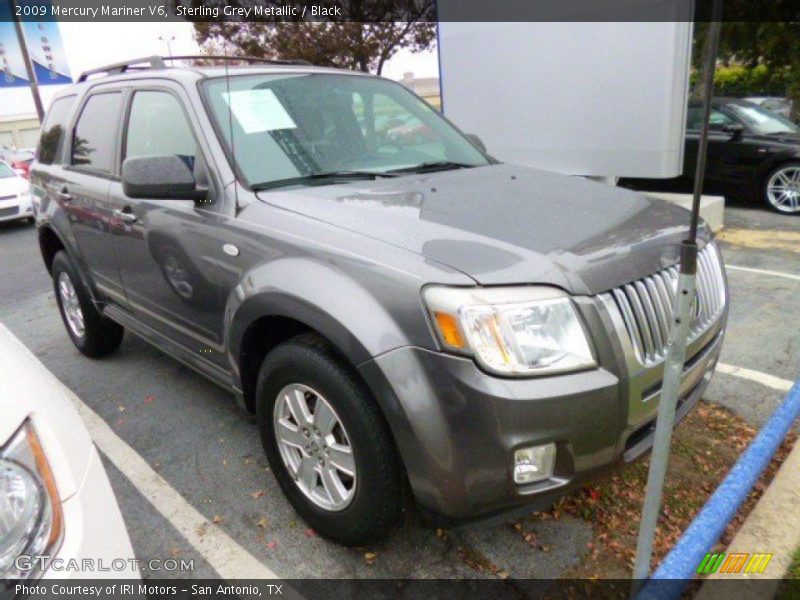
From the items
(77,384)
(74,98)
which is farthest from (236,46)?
(77,384)

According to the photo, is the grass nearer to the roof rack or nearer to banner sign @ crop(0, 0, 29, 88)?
the roof rack

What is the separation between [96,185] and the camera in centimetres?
359

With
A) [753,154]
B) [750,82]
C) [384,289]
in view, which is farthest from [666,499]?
[750,82]

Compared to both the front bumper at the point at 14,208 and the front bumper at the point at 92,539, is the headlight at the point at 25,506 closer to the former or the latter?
the front bumper at the point at 92,539

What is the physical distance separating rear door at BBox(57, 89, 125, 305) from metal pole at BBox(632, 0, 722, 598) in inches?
117

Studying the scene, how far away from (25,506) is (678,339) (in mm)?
1590

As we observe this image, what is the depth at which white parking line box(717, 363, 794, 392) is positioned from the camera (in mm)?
3449

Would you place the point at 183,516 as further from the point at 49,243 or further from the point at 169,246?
the point at 49,243

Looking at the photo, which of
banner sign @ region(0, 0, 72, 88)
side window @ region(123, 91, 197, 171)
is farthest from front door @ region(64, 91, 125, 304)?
banner sign @ region(0, 0, 72, 88)

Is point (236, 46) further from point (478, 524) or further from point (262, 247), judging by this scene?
point (478, 524)

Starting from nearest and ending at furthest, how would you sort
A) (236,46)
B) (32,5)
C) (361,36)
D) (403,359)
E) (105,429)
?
(403,359) → (105,429) → (361,36) → (236,46) → (32,5)

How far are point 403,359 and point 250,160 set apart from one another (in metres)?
1.34

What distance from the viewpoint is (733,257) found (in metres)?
6.04

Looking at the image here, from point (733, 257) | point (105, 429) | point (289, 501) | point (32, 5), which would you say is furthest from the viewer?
point (32, 5)
